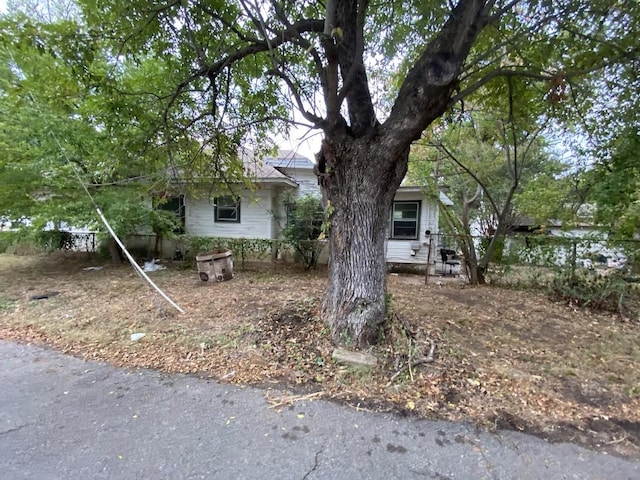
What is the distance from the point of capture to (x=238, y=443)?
2.29m

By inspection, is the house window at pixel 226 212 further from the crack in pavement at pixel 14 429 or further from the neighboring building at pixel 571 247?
the crack in pavement at pixel 14 429

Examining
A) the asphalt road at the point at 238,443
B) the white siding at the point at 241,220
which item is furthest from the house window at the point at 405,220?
the asphalt road at the point at 238,443

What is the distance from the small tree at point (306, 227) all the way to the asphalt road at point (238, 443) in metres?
6.13

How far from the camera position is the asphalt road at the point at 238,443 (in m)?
2.04

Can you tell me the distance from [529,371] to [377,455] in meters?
2.07

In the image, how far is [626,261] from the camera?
19.0ft

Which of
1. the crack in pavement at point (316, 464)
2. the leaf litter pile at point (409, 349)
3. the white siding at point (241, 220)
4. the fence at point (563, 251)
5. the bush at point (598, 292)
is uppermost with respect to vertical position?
the white siding at point (241, 220)

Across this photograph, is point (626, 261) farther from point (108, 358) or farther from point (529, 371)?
point (108, 358)

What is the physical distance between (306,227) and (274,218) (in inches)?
76.3

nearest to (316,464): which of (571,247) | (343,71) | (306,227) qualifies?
(343,71)

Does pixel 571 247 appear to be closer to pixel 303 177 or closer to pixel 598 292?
pixel 598 292

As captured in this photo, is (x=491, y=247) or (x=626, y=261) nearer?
(x=626, y=261)

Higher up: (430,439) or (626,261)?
(626,261)

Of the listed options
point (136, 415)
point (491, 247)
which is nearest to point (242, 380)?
point (136, 415)
